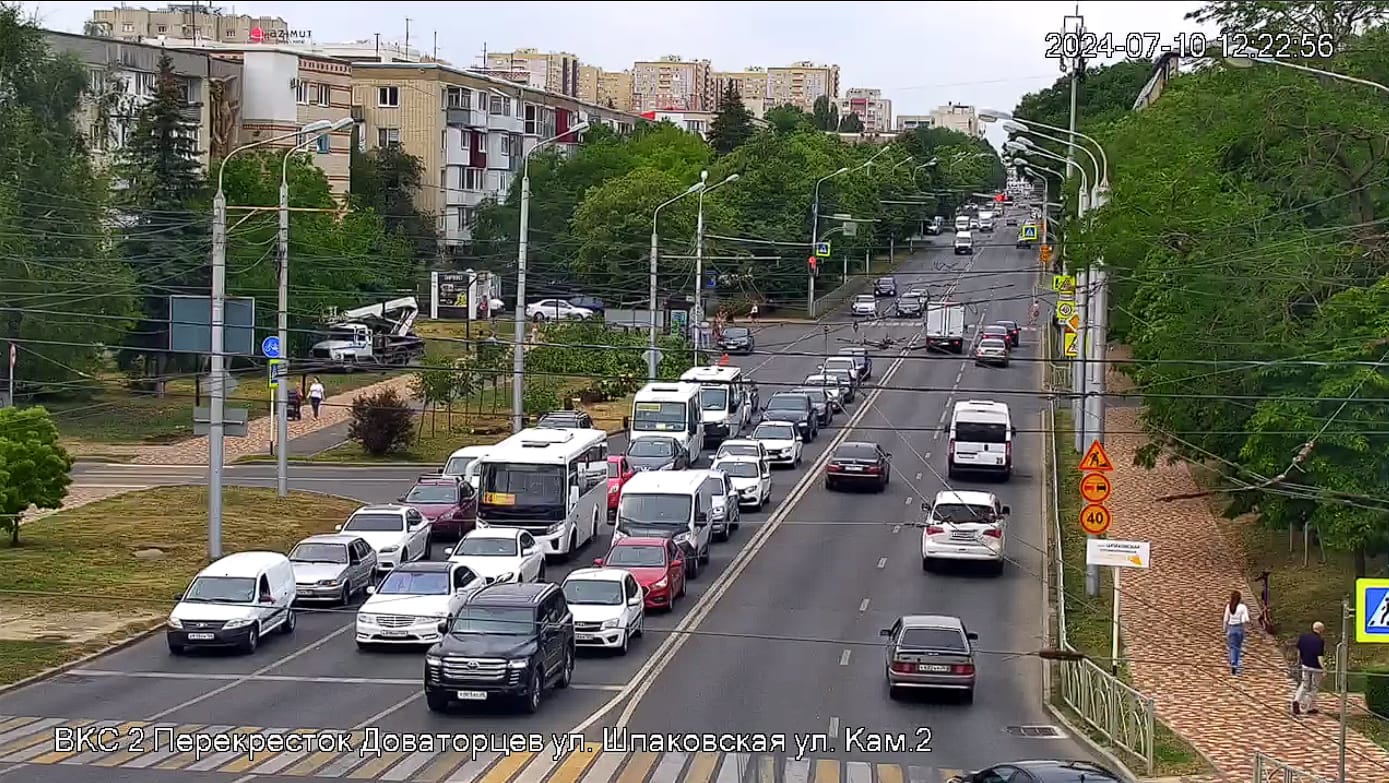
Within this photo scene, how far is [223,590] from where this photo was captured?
29.5 m

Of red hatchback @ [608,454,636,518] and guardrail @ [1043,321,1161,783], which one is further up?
red hatchback @ [608,454,636,518]

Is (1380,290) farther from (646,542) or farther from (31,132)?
(31,132)

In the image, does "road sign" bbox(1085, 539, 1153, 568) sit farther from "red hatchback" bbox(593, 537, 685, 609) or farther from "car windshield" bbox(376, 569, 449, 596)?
"car windshield" bbox(376, 569, 449, 596)

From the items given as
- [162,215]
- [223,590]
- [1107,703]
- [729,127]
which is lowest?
[1107,703]

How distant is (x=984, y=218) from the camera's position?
507ft

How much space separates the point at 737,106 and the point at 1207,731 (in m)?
107

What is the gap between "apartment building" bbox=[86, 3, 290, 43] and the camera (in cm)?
14550

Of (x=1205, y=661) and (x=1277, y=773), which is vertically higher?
(x=1277, y=773)

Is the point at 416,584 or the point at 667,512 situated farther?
the point at 667,512

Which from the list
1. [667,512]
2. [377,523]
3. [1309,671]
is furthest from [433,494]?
[1309,671]

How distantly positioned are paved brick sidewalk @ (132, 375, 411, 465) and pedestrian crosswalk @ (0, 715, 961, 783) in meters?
30.9

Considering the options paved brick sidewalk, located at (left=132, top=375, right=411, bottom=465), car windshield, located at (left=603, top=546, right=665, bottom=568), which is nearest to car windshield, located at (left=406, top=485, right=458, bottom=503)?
car windshield, located at (left=603, top=546, right=665, bottom=568)

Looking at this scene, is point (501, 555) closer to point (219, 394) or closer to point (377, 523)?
point (377, 523)

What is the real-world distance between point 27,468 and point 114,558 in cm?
297
